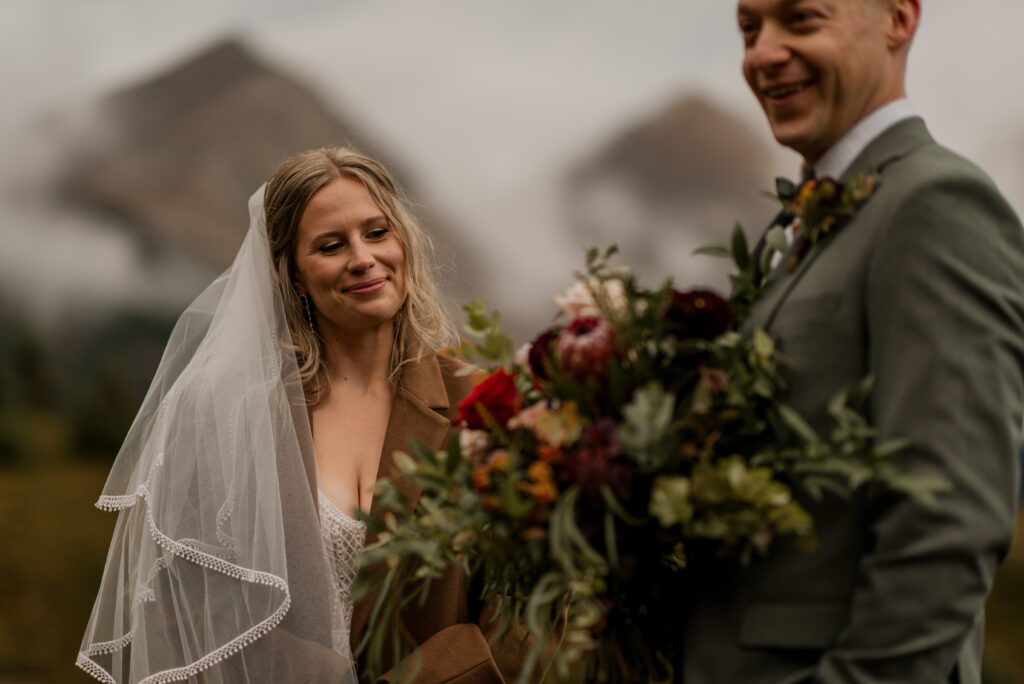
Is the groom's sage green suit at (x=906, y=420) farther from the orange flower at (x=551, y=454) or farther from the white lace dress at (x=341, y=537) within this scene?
the white lace dress at (x=341, y=537)

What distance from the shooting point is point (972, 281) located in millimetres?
989

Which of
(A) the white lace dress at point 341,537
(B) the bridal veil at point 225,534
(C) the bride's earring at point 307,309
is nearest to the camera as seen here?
(B) the bridal veil at point 225,534

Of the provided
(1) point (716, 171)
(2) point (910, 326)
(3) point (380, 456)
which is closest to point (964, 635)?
(2) point (910, 326)

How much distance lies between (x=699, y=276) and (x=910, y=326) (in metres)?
3.74

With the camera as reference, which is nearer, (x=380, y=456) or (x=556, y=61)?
(x=380, y=456)

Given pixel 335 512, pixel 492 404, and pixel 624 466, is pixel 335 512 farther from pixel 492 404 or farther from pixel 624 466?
pixel 624 466

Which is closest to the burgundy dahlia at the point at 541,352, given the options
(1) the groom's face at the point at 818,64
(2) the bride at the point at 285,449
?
(1) the groom's face at the point at 818,64

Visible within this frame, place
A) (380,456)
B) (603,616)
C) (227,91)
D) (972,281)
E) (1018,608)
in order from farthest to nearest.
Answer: (227,91), (1018,608), (380,456), (603,616), (972,281)

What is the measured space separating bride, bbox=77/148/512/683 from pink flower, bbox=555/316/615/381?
786 millimetres

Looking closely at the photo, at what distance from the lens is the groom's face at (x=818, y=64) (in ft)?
3.61

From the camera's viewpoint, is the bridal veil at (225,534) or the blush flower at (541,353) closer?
the blush flower at (541,353)

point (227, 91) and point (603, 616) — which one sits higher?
point (227, 91)

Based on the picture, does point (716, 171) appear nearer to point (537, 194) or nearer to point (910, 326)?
point (537, 194)

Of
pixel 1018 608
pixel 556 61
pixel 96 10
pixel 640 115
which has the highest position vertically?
pixel 96 10
